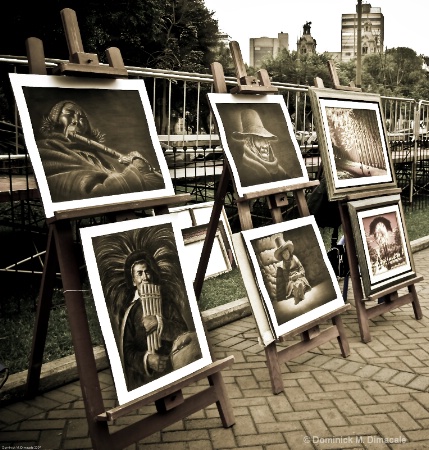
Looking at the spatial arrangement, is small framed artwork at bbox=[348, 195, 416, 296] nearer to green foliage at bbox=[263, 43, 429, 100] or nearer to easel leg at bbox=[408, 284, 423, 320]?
easel leg at bbox=[408, 284, 423, 320]

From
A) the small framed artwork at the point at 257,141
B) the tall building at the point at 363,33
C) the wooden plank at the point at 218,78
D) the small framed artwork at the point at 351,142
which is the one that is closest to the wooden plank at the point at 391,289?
the small framed artwork at the point at 351,142

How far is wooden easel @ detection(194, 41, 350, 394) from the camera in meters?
3.42

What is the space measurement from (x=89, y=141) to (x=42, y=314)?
1.11m

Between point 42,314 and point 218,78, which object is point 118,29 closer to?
point 218,78

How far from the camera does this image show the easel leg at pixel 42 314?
300cm

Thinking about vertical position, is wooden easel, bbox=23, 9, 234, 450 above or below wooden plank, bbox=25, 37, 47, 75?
below

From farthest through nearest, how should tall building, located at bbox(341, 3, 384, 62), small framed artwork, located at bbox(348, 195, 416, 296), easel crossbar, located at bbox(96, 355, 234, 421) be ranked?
tall building, located at bbox(341, 3, 384, 62), small framed artwork, located at bbox(348, 195, 416, 296), easel crossbar, located at bbox(96, 355, 234, 421)

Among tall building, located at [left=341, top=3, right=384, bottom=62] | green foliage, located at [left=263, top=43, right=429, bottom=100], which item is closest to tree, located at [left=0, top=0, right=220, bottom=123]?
green foliage, located at [left=263, top=43, right=429, bottom=100]

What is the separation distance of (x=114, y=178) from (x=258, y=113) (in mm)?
1447

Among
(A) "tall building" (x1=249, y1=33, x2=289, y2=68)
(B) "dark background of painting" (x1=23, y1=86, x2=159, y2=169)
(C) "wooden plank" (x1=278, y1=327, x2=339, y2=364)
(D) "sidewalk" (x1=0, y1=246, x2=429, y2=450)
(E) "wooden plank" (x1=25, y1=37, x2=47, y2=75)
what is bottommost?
(D) "sidewalk" (x1=0, y1=246, x2=429, y2=450)

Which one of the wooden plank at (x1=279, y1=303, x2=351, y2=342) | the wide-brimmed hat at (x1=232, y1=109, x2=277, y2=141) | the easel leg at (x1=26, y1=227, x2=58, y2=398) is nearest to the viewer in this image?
the easel leg at (x1=26, y1=227, x2=58, y2=398)

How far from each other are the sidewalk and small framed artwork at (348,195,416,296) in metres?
0.56

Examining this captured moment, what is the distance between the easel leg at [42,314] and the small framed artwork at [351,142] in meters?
2.24

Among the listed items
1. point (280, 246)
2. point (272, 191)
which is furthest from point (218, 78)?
point (280, 246)
